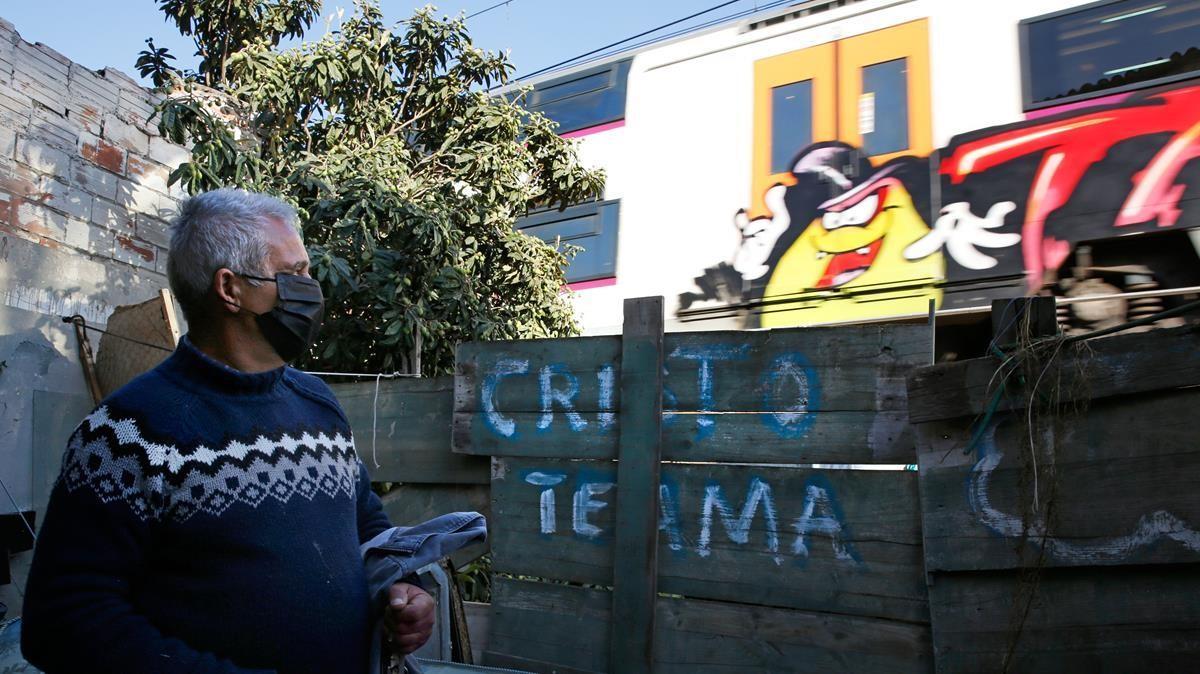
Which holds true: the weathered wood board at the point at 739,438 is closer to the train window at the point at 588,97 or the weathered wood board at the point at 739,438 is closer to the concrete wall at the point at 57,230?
the concrete wall at the point at 57,230

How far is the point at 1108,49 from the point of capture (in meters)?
6.00

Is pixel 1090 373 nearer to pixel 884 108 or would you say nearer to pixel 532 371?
pixel 532 371

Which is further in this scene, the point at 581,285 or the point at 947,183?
the point at 581,285

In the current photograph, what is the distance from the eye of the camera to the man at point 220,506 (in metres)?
1.35

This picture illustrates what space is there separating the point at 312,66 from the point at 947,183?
461cm

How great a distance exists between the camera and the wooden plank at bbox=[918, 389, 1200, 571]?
92.0 inches

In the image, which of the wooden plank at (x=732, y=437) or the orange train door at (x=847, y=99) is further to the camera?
the orange train door at (x=847, y=99)

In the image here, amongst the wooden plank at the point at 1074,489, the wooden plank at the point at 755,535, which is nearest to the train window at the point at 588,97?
the wooden plank at the point at 755,535

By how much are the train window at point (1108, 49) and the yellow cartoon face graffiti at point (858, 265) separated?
3.94 feet

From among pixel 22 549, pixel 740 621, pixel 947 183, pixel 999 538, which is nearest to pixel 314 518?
pixel 740 621

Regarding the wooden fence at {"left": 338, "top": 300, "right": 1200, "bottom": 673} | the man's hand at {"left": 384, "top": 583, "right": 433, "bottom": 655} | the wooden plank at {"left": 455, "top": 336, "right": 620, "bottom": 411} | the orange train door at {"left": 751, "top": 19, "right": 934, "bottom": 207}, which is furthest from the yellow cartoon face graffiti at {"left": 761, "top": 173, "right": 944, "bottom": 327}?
the man's hand at {"left": 384, "top": 583, "right": 433, "bottom": 655}

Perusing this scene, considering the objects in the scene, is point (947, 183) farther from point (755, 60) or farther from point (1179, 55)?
point (755, 60)

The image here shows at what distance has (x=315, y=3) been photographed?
695 cm

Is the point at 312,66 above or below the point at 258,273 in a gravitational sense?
above
